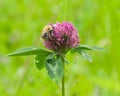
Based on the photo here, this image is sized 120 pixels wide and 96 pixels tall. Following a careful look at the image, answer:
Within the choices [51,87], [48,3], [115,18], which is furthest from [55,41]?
[48,3]

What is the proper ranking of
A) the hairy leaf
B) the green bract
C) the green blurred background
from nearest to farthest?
the green bract < the hairy leaf < the green blurred background

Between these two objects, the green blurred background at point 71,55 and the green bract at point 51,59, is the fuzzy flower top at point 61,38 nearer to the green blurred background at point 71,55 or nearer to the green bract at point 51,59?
the green bract at point 51,59

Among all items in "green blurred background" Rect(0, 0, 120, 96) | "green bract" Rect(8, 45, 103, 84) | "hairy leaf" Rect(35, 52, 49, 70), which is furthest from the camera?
"green blurred background" Rect(0, 0, 120, 96)

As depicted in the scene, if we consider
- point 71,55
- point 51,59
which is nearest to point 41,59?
point 51,59

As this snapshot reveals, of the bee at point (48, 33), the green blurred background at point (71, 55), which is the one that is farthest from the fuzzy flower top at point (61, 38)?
the green blurred background at point (71, 55)

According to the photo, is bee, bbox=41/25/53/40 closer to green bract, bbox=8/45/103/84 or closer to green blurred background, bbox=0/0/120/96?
green bract, bbox=8/45/103/84

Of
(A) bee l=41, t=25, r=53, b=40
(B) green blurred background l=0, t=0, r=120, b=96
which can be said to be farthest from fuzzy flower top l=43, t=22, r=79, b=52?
(B) green blurred background l=0, t=0, r=120, b=96

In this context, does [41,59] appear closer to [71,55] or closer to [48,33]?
Result: [48,33]

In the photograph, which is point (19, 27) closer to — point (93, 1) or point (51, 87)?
point (93, 1)
